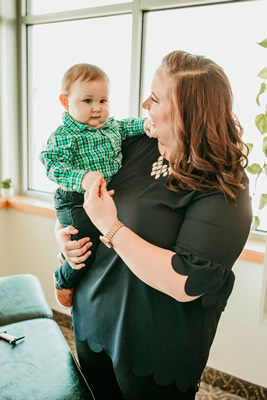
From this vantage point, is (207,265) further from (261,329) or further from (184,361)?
(261,329)

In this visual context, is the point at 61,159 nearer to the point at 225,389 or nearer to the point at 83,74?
the point at 83,74

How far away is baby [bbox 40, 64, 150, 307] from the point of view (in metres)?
1.18

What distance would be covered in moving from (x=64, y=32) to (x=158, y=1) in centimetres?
83

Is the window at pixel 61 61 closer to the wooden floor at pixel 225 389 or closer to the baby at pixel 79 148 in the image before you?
the baby at pixel 79 148

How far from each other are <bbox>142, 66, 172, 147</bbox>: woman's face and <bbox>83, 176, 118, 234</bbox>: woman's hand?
223 mm

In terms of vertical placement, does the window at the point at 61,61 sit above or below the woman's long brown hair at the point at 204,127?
above

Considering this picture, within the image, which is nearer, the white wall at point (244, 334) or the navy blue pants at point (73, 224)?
the navy blue pants at point (73, 224)

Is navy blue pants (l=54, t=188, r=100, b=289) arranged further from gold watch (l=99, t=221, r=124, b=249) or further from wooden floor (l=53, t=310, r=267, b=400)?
wooden floor (l=53, t=310, r=267, b=400)

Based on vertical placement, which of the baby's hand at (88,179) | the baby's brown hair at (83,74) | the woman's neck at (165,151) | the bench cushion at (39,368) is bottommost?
the bench cushion at (39,368)

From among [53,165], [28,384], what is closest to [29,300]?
[28,384]

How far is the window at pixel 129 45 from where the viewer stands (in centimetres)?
197

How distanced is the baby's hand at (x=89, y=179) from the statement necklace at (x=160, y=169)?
6.5 inches

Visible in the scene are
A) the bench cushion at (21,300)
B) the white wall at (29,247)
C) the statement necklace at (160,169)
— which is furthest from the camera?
the white wall at (29,247)

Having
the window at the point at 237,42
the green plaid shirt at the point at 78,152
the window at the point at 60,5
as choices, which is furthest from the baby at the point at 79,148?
the window at the point at 60,5
